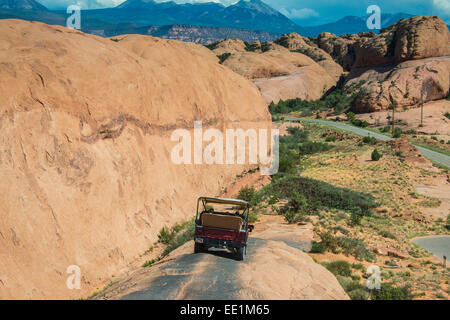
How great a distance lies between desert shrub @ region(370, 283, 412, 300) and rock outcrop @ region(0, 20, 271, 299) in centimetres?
841

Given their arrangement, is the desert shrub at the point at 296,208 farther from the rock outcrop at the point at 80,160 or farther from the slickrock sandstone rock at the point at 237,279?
the slickrock sandstone rock at the point at 237,279

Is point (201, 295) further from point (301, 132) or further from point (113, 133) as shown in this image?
point (301, 132)

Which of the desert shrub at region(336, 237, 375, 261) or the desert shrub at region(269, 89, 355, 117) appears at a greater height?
the desert shrub at region(269, 89, 355, 117)

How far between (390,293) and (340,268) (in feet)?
7.94

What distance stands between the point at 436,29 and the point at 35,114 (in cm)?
7776

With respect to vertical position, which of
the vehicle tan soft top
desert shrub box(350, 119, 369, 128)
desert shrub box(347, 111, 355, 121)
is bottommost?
the vehicle tan soft top

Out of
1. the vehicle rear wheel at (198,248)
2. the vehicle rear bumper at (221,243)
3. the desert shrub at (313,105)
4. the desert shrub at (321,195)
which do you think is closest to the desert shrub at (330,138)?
the desert shrub at (313,105)

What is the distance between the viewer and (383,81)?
66.8m

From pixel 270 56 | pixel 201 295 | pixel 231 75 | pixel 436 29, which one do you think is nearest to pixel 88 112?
pixel 201 295

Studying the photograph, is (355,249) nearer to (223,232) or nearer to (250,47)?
(223,232)

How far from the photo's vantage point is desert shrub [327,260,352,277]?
13.6 m

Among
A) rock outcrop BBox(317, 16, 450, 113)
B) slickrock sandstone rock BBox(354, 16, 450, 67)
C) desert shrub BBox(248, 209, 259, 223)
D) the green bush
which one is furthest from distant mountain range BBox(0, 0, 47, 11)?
desert shrub BBox(248, 209, 259, 223)

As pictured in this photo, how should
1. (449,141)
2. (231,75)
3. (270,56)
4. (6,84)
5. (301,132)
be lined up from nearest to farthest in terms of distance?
(6,84), (231,75), (449,141), (301,132), (270,56)

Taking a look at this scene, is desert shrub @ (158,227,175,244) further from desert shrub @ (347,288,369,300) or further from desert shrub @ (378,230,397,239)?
desert shrub @ (378,230,397,239)
